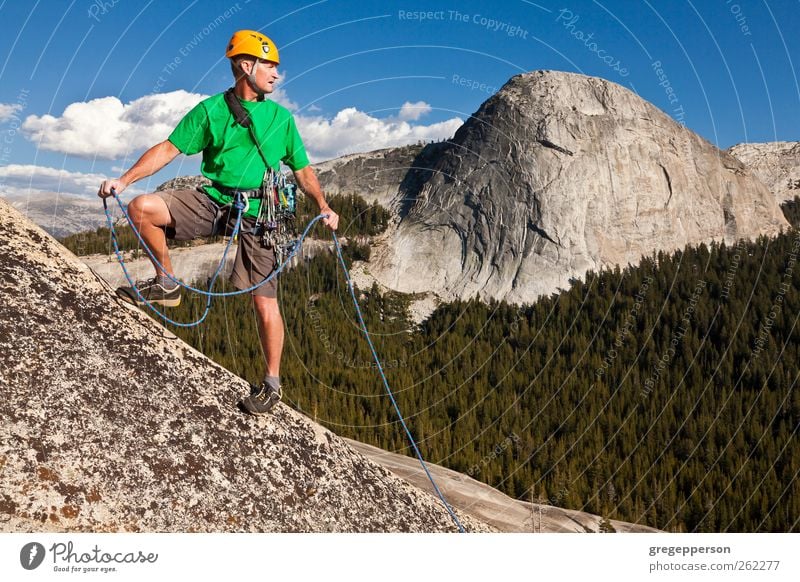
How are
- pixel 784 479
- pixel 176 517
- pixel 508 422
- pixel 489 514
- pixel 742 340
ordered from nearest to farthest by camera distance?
pixel 176 517 < pixel 489 514 < pixel 784 479 < pixel 508 422 < pixel 742 340

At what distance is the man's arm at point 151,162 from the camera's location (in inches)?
133

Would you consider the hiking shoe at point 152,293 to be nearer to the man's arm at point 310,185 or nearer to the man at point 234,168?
the man at point 234,168

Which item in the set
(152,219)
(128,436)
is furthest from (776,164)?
(128,436)

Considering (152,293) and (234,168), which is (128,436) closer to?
(152,293)

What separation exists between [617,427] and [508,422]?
333 centimetres

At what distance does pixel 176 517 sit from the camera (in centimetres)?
308

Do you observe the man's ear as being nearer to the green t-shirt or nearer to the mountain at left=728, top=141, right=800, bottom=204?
the green t-shirt

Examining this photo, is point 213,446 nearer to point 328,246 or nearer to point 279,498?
point 279,498

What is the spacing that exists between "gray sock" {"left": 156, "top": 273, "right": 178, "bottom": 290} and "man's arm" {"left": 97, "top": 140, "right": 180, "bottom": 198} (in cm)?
57

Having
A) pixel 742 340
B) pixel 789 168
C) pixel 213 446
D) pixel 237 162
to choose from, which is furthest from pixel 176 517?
pixel 789 168

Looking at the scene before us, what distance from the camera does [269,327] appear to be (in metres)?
3.87
